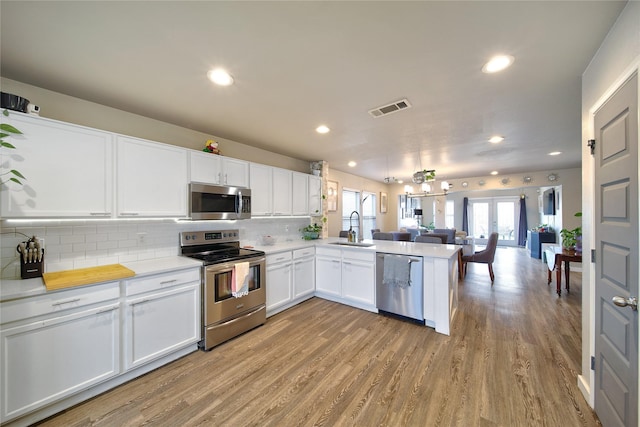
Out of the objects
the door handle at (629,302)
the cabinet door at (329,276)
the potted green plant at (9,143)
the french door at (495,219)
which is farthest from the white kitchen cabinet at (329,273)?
the french door at (495,219)

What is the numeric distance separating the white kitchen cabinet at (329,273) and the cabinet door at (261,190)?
3.57 ft

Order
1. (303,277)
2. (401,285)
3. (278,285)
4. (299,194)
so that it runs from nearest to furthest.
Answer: (401,285) < (278,285) < (303,277) < (299,194)

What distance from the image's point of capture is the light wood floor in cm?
168

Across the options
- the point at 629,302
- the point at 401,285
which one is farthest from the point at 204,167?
the point at 629,302

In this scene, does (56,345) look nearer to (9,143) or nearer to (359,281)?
(9,143)

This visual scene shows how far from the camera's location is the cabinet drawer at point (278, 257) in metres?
3.26

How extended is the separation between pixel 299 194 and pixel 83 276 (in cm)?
287

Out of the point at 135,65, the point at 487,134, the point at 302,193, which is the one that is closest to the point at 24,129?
the point at 135,65

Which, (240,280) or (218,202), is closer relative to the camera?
(240,280)

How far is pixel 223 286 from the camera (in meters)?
2.62

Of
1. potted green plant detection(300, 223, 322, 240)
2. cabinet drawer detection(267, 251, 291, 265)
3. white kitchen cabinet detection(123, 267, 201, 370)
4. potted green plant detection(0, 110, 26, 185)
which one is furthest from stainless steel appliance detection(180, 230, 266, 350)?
potted green plant detection(300, 223, 322, 240)

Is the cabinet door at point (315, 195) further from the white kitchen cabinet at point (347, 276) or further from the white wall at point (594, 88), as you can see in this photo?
the white wall at point (594, 88)

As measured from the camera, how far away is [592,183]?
166 cm

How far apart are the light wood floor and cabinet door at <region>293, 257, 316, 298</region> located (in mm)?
497
